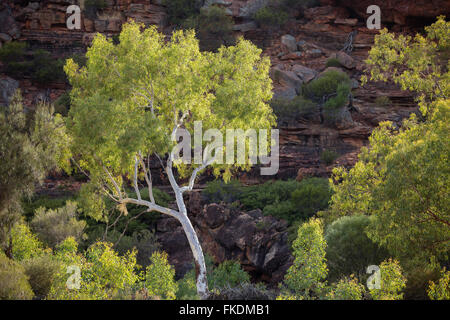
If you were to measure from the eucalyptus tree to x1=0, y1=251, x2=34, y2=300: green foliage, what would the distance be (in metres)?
3.14

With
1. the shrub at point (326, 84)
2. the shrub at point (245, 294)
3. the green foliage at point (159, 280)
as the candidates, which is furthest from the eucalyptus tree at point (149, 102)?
the shrub at point (326, 84)

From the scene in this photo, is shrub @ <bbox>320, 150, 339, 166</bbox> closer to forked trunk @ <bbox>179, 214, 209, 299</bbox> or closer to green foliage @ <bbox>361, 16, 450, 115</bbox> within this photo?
green foliage @ <bbox>361, 16, 450, 115</bbox>

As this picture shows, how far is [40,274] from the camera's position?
41.9ft

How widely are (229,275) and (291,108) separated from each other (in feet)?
60.1

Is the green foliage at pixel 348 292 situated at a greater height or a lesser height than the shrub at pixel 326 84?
lesser

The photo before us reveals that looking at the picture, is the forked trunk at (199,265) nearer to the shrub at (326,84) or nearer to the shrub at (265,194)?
the shrub at (265,194)

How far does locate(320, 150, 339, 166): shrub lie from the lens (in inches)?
1193

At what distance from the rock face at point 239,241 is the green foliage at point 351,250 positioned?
4258mm

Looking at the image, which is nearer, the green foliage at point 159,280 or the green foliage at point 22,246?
the green foliage at point 159,280

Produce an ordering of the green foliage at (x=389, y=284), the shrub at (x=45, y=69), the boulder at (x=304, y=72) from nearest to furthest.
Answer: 1. the green foliage at (x=389, y=284)
2. the boulder at (x=304, y=72)
3. the shrub at (x=45, y=69)

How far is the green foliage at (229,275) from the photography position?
1792 centimetres

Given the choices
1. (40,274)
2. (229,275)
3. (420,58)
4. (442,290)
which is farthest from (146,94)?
(442,290)

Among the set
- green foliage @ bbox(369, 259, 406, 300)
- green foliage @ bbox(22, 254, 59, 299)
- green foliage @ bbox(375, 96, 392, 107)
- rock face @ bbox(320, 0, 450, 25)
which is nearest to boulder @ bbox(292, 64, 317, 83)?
green foliage @ bbox(375, 96, 392, 107)

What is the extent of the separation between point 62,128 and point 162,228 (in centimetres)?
1138
